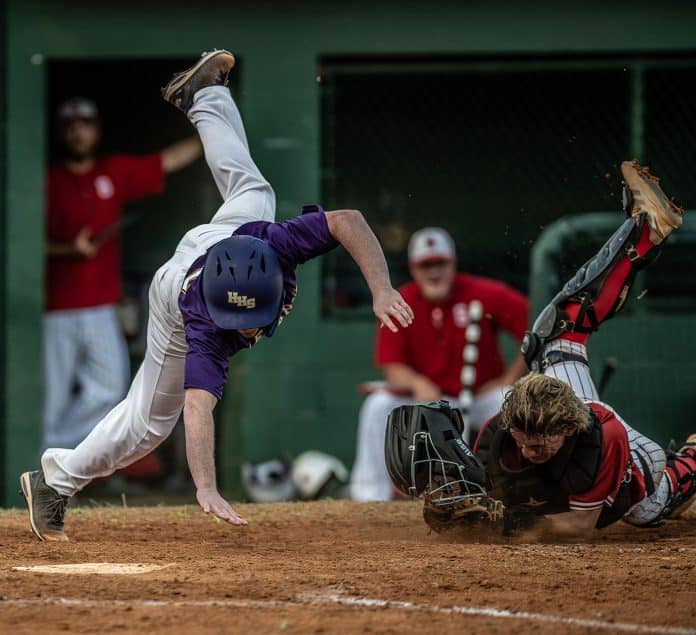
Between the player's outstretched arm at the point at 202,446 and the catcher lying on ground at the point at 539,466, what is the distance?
3.10ft

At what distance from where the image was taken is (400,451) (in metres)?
5.67

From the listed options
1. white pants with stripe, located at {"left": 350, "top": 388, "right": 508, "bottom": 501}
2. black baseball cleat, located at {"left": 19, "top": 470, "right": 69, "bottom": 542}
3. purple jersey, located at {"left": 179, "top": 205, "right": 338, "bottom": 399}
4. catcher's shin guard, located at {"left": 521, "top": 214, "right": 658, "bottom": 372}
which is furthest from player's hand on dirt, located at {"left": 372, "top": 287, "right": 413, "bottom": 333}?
white pants with stripe, located at {"left": 350, "top": 388, "right": 508, "bottom": 501}

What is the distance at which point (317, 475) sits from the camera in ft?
31.9

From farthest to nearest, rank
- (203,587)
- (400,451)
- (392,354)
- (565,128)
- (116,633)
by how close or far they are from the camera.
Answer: (565,128) → (392,354) → (400,451) → (203,587) → (116,633)

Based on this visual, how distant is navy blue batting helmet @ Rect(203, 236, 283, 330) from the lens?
520 cm

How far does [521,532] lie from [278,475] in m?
4.16

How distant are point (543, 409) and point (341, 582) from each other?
1.20 metres

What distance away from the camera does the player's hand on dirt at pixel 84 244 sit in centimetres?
1067

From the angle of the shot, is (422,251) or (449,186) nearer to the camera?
(422,251)

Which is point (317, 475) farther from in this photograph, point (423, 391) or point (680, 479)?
point (680, 479)

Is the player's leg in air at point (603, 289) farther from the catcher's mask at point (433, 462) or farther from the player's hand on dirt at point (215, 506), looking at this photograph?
the player's hand on dirt at point (215, 506)

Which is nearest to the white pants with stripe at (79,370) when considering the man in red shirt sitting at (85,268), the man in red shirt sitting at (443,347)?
the man in red shirt sitting at (85,268)

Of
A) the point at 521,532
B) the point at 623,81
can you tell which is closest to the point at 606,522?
the point at 521,532

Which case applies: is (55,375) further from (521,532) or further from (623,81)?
(521,532)
